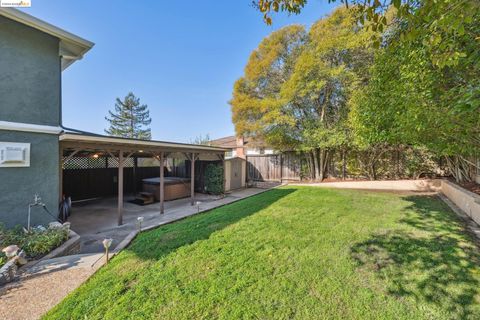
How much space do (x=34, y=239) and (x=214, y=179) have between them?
678 cm

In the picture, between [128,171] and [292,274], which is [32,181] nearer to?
[292,274]

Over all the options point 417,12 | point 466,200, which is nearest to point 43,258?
point 417,12

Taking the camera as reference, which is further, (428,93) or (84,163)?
(84,163)

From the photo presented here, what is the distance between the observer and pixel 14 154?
412cm

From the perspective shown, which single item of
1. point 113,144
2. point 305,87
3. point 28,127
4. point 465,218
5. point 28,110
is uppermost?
point 305,87

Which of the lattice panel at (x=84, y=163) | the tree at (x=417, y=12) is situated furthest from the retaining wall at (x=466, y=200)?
the lattice panel at (x=84, y=163)

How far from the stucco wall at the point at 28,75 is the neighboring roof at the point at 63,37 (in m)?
0.15

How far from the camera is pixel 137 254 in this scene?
3746 millimetres

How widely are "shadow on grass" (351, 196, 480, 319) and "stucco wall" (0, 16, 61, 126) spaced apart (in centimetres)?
684

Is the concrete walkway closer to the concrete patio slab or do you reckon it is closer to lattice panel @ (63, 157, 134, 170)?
the concrete patio slab

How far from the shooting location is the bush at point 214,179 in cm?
998

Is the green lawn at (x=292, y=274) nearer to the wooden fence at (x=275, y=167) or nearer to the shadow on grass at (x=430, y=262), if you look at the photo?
the shadow on grass at (x=430, y=262)

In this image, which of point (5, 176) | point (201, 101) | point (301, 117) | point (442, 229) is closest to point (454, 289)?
point (442, 229)

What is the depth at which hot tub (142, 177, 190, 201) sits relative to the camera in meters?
8.98
